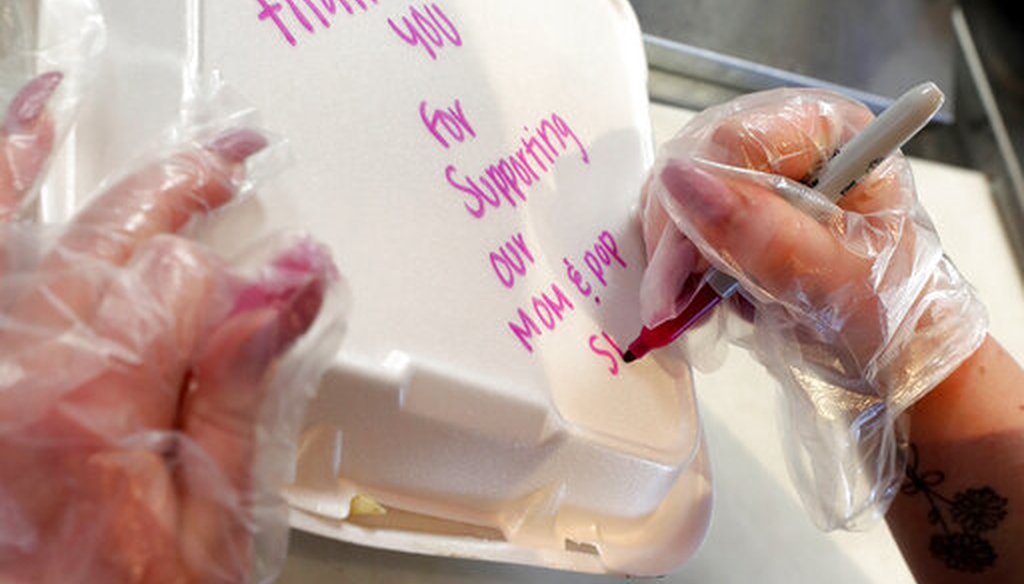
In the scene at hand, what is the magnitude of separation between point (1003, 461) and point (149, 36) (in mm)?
527

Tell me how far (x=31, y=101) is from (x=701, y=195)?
0.97 ft

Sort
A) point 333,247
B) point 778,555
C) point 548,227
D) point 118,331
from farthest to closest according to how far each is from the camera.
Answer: point 778,555, point 548,227, point 333,247, point 118,331

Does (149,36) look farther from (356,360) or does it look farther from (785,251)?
(785,251)

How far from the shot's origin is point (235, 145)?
0.38 m

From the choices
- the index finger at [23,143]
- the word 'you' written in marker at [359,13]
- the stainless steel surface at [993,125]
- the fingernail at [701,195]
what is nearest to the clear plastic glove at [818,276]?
the fingernail at [701,195]

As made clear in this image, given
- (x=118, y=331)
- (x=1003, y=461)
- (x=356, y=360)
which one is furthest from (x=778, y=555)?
(x=118, y=331)

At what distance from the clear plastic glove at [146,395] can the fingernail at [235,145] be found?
0.15 ft

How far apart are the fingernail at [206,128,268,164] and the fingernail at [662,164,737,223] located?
0.20 m

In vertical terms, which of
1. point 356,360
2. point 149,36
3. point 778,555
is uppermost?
point 149,36

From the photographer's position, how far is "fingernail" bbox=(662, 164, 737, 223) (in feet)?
1.49

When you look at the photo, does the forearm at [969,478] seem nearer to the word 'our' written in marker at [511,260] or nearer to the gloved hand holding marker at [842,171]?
the gloved hand holding marker at [842,171]

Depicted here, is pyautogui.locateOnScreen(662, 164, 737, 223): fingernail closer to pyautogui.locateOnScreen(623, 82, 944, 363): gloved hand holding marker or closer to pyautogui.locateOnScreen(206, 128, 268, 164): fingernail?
pyautogui.locateOnScreen(623, 82, 944, 363): gloved hand holding marker

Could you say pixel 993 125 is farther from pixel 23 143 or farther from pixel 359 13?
pixel 23 143

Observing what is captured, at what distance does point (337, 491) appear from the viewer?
1.37ft
